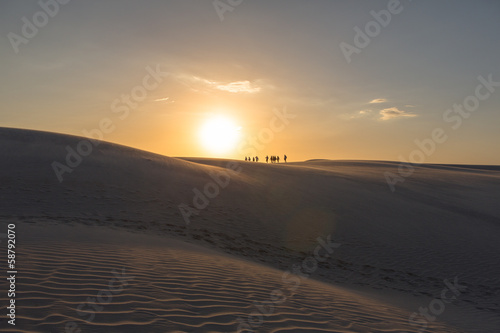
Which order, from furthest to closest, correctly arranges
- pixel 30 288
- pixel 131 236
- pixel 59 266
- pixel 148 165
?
pixel 148 165, pixel 131 236, pixel 59 266, pixel 30 288

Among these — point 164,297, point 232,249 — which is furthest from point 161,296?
point 232,249

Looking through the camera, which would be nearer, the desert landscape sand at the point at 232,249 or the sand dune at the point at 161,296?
the sand dune at the point at 161,296

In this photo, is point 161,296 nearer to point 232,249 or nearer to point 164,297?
point 164,297

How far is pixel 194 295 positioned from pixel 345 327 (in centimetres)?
231

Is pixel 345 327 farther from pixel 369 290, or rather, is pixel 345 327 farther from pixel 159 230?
pixel 159 230

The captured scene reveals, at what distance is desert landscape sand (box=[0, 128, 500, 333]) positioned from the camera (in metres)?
5.10

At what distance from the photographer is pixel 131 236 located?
32.6 feet

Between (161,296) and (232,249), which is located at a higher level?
(161,296)

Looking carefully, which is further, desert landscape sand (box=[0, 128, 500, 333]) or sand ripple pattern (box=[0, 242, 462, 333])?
desert landscape sand (box=[0, 128, 500, 333])

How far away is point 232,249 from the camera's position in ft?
37.3

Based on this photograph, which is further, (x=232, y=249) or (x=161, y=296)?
(x=232, y=249)

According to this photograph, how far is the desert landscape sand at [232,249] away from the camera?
16.7 feet

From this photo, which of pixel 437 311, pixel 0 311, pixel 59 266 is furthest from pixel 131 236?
pixel 437 311

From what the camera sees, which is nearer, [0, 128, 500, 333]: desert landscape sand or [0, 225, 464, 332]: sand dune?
[0, 225, 464, 332]: sand dune
